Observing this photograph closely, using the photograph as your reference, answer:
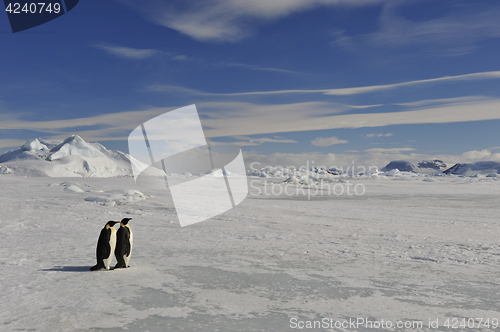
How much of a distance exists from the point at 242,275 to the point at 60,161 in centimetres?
4135

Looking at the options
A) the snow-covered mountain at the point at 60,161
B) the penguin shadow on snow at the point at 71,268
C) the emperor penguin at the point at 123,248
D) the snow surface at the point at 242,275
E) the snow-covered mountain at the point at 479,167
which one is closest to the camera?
the snow surface at the point at 242,275

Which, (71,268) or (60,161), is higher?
(60,161)

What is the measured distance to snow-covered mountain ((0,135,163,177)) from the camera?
3603 cm

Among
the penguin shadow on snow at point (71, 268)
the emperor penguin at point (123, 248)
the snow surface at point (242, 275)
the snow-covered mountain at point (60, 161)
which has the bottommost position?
the snow surface at point (242, 275)

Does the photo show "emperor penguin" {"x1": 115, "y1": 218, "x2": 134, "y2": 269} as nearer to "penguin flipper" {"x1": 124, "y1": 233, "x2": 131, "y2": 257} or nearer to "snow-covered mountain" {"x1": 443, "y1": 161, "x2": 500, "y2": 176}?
"penguin flipper" {"x1": 124, "y1": 233, "x2": 131, "y2": 257}

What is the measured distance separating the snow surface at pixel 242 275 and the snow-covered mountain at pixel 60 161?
31224 millimetres

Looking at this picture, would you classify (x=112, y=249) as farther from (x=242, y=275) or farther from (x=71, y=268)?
(x=242, y=275)

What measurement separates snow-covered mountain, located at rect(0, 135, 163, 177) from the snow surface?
31224 millimetres

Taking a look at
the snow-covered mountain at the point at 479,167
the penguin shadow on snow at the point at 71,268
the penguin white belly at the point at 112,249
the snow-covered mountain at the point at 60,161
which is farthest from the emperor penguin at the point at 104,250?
the snow-covered mountain at the point at 479,167

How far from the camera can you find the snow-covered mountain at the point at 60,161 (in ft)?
118

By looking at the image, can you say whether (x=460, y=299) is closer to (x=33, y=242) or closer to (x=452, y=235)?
(x=452, y=235)

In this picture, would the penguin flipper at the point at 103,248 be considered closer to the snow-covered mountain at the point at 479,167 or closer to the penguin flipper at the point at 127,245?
the penguin flipper at the point at 127,245

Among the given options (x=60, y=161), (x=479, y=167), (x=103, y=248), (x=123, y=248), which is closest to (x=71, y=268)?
(x=103, y=248)

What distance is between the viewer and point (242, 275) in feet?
14.9
